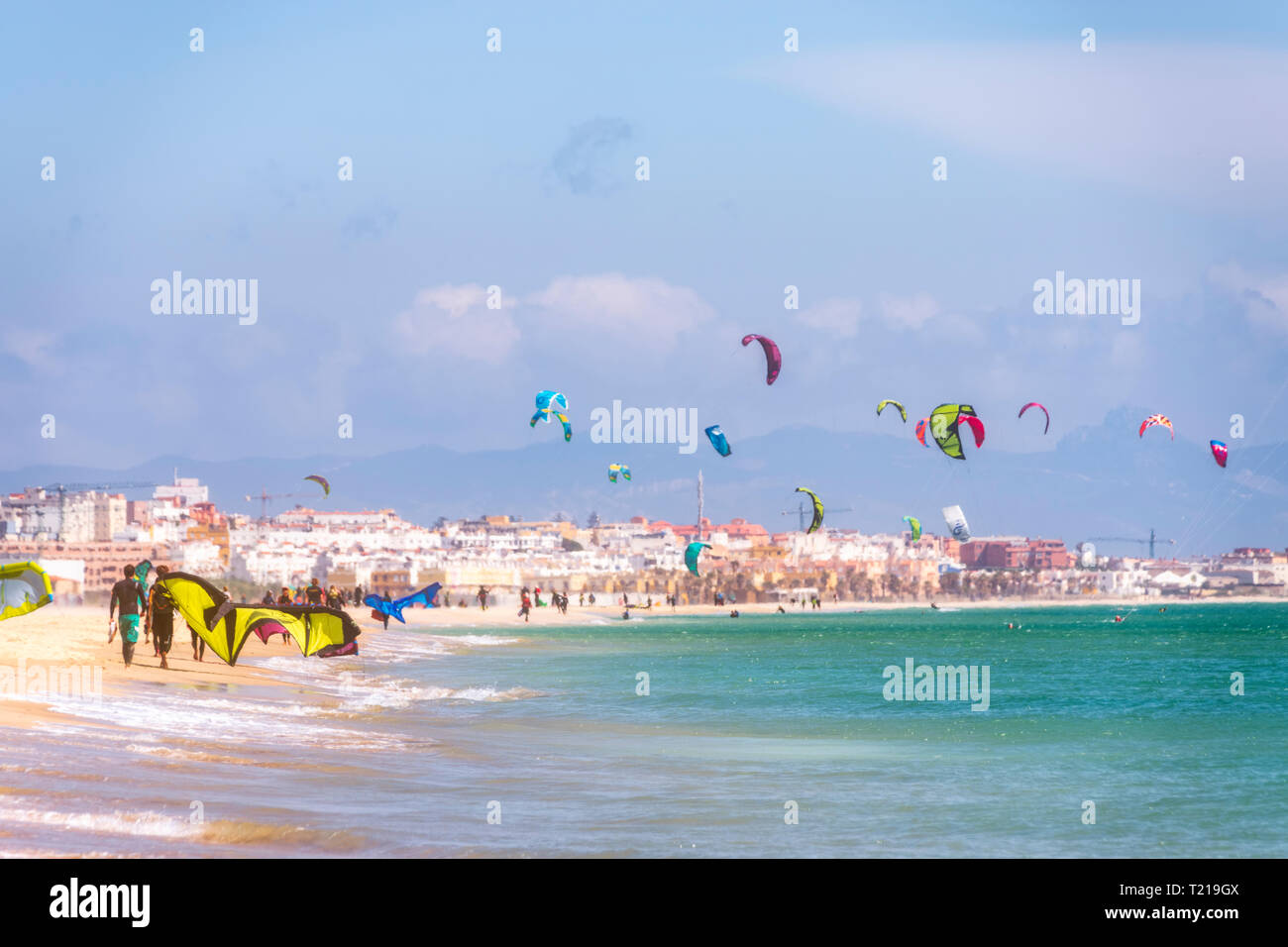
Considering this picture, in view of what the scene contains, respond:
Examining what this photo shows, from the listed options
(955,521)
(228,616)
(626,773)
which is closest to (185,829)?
(626,773)

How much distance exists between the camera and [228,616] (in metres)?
16.0

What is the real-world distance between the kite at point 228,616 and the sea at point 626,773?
0.60 meters

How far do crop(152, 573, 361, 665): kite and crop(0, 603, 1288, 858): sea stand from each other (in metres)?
0.60

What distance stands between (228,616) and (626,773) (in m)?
5.72

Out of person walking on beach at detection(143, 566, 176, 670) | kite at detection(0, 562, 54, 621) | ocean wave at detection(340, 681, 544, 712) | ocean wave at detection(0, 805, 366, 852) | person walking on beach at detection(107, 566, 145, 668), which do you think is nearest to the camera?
ocean wave at detection(0, 805, 366, 852)

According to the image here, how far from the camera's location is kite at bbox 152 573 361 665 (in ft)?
50.6

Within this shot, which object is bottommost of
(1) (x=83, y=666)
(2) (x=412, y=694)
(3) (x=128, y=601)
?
(2) (x=412, y=694)

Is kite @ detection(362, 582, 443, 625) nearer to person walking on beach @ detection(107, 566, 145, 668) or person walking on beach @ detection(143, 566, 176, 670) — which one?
person walking on beach @ detection(143, 566, 176, 670)

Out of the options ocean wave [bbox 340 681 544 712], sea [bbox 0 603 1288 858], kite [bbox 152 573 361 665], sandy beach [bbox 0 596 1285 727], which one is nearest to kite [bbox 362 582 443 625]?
sandy beach [bbox 0 596 1285 727]

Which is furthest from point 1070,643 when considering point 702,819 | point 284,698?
point 702,819

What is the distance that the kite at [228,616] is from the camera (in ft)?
50.6

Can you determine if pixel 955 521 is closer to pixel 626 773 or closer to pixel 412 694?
pixel 412 694
